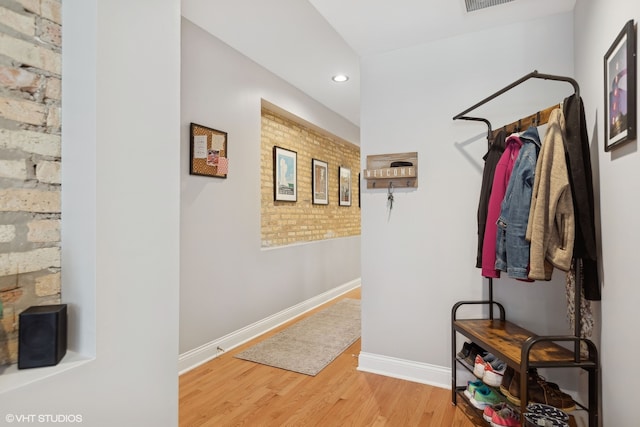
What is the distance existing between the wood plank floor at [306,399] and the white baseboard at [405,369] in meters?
0.05

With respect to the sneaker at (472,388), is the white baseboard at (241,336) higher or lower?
lower

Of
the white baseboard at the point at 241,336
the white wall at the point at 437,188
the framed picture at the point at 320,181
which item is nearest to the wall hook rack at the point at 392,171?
the white wall at the point at 437,188

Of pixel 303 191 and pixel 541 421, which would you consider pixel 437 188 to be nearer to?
pixel 541 421

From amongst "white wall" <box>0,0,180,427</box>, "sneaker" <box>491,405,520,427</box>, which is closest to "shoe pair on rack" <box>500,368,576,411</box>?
"sneaker" <box>491,405,520,427</box>

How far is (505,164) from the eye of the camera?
1.83 metres

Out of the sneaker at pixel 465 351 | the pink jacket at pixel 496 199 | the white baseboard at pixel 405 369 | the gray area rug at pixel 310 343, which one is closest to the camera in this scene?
A: the pink jacket at pixel 496 199

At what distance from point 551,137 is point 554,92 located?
80 centimetres

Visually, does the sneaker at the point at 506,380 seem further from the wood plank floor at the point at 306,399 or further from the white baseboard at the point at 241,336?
the white baseboard at the point at 241,336

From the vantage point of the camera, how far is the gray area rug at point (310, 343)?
8.89 ft

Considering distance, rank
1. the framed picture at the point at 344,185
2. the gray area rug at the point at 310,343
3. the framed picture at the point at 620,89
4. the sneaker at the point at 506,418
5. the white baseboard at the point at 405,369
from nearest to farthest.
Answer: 1. the framed picture at the point at 620,89
2. the sneaker at the point at 506,418
3. the white baseboard at the point at 405,369
4. the gray area rug at the point at 310,343
5. the framed picture at the point at 344,185

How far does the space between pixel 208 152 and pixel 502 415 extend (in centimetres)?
260

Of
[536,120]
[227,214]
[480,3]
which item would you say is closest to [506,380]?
[536,120]

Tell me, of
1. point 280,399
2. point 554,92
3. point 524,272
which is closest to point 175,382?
point 280,399

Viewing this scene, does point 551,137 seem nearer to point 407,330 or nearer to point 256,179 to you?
→ point 407,330
